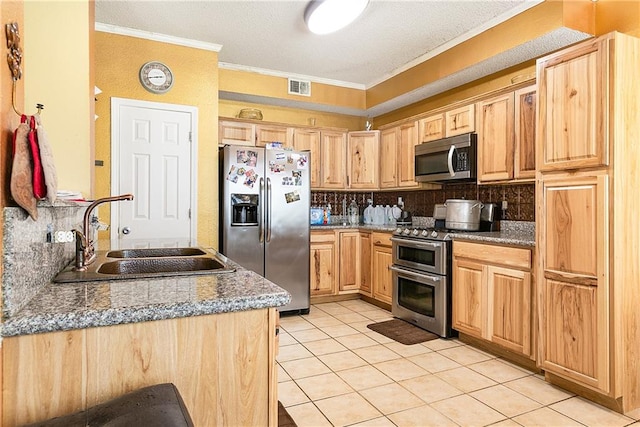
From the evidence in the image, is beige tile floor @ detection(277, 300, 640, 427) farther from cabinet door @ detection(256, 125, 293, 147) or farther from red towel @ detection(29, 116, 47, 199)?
cabinet door @ detection(256, 125, 293, 147)

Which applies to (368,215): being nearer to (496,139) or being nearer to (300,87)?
(300,87)

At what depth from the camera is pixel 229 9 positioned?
3148 millimetres

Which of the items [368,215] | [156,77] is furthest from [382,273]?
[156,77]

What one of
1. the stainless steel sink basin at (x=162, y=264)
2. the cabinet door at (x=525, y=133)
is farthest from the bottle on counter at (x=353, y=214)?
the stainless steel sink basin at (x=162, y=264)

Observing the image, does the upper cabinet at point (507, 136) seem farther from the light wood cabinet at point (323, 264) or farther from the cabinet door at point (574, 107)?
the light wood cabinet at point (323, 264)

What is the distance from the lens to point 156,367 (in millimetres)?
998

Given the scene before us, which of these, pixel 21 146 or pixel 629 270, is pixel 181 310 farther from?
pixel 629 270

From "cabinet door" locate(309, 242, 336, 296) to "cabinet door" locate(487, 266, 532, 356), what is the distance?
1.95 meters

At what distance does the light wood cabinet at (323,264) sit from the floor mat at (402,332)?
35.6 inches

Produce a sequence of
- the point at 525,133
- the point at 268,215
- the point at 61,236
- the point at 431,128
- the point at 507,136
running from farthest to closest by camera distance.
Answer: the point at 431,128 < the point at 268,215 < the point at 507,136 < the point at 525,133 < the point at 61,236

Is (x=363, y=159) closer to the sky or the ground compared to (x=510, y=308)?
closer to the sky

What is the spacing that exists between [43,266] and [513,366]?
2.94 m

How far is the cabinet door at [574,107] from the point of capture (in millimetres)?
2172

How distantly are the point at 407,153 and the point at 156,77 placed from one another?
9.02ft
